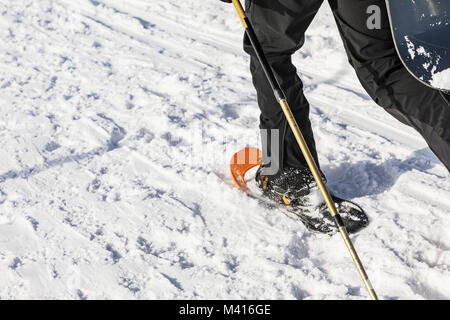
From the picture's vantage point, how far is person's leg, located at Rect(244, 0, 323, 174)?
2.02m

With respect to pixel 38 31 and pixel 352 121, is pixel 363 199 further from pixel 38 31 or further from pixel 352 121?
pixel 38 31

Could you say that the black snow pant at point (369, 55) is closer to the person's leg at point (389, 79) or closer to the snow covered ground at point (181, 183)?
the person's leg at point (389, 79)

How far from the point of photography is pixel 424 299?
1.89 meters

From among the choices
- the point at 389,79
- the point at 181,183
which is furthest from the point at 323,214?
the point at 181,183

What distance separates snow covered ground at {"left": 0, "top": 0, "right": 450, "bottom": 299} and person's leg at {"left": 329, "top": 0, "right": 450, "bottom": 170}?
60 cm

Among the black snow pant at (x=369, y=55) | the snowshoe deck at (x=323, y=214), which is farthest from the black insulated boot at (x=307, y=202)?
the black snow pant at (x=369, y=55)

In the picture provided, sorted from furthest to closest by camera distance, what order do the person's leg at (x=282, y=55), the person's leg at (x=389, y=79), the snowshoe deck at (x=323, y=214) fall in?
the snowshoe deck at (x=323, y=214), the person's leg at (x=282, y=55), the person's leg at (x=389, y=79)

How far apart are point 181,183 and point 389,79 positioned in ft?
4.31

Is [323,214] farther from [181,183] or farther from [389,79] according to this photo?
[181,183]

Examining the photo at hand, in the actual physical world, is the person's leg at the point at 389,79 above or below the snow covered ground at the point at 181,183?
above

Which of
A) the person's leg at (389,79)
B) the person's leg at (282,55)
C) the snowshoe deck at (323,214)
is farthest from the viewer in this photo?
the snowshoe deck at (323,214)

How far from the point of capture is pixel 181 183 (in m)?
2.74

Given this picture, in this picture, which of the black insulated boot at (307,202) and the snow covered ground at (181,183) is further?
the black insulated boot at (307,202)

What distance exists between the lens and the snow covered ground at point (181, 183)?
2064 mm
